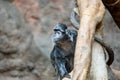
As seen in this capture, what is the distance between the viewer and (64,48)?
3.17ft

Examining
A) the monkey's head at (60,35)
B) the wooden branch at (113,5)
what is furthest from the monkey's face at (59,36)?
the wooden branch at (113,5)

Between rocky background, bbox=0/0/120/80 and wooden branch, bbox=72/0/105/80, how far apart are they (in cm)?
109

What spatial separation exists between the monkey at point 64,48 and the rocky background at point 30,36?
2.98ft

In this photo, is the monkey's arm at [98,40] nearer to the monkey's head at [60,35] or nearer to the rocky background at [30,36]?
the monkey's head at [60,35]

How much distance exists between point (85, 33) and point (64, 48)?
252mm

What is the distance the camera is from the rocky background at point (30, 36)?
6.32 feet

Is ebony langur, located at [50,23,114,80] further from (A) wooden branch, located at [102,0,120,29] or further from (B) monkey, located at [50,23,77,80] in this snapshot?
(A) wooden branch, located at [102,0,120,29]

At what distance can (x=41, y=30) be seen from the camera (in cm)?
204

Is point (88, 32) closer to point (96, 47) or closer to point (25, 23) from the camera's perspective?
point (96, 47)

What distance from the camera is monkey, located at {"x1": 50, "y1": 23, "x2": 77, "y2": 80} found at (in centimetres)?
91

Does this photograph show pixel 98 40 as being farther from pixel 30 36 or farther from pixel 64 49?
pixel 30 36

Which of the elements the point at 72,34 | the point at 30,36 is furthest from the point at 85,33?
the point at 30,36

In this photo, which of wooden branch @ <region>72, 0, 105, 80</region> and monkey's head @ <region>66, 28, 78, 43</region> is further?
monkey's head @ <region>66, 28, 78, 43</region>

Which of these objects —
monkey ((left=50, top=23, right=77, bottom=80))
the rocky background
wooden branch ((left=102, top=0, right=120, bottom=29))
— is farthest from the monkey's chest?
the rocky background
